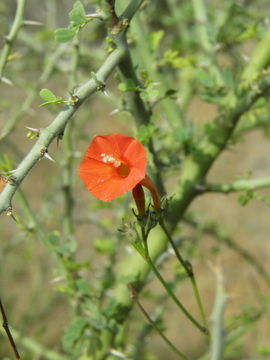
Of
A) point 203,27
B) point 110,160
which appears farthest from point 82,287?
point 203,27

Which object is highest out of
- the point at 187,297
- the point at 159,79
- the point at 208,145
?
the point at 187,297

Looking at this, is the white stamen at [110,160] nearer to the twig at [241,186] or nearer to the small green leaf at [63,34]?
the small green leaf at [63,34]

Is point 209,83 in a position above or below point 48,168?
below

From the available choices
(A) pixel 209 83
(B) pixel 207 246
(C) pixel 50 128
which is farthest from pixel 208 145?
(B) pixel 207 246

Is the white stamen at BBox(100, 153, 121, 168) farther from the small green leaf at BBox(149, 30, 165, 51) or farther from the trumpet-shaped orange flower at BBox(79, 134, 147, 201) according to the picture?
the small green leaf at BBox(149, 30, 165, 51)

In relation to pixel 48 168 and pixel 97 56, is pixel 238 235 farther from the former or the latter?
pixel 97 56
